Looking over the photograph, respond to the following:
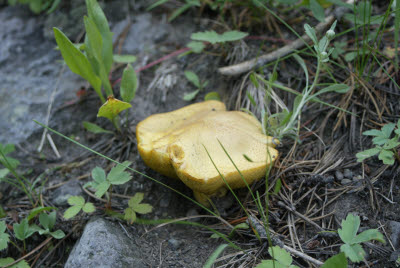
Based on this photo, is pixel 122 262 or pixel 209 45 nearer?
pixel 122 262

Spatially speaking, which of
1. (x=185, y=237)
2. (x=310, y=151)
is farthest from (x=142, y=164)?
(x=310, y=151)

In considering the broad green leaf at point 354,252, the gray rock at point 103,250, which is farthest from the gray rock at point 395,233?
the gray rock at point 103,250

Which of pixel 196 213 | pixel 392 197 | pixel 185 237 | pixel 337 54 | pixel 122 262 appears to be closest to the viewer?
pixel 122 262

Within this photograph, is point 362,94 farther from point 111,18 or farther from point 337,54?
point 111,18

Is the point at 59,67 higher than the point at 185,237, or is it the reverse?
the point at 59,67

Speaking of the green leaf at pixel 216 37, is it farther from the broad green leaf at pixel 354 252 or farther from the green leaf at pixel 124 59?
the broad green leaf at pixel 354 252

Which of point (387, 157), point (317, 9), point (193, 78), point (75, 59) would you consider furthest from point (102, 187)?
point (317, 9)

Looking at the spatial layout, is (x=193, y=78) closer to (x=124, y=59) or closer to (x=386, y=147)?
(x=124, y=59)
